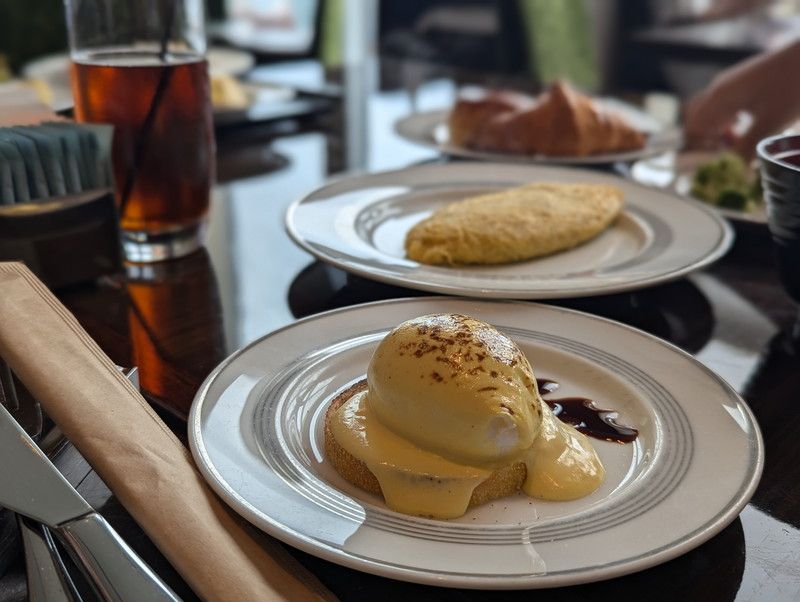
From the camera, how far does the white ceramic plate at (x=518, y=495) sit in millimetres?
420

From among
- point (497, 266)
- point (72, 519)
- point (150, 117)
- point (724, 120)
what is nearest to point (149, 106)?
point (150, 117)

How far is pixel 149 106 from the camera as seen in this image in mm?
843

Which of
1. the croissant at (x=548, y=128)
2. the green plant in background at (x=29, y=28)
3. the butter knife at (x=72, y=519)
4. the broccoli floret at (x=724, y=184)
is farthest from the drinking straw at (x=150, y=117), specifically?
the green plant in background at (x=29, y=28)

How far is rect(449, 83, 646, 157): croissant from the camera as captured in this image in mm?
1314

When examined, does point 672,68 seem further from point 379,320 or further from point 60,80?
point 379,320

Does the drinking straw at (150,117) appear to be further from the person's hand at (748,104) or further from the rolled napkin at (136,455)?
the person's hand at (748,104)

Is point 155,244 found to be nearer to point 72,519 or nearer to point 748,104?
point 72,519

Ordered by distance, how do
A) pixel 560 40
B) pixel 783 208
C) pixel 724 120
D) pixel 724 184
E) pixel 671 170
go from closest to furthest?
pixel 783 208, pixel 724 184, pixel 671 170, pixel 724 120, pixel 560 40

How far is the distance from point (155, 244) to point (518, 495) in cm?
56

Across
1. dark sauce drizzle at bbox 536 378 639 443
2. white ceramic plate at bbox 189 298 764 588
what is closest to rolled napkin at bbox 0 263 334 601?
white ceramic plate at bbox 189 298 764 588

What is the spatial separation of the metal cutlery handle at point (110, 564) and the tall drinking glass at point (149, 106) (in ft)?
1.69

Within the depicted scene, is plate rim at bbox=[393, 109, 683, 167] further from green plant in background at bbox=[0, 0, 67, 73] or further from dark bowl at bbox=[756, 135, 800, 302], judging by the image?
green plant in background at bbox=[0, 0, 67, 73]

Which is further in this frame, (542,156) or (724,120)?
(724,120)

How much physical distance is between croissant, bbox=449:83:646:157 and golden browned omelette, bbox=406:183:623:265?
0.29m
